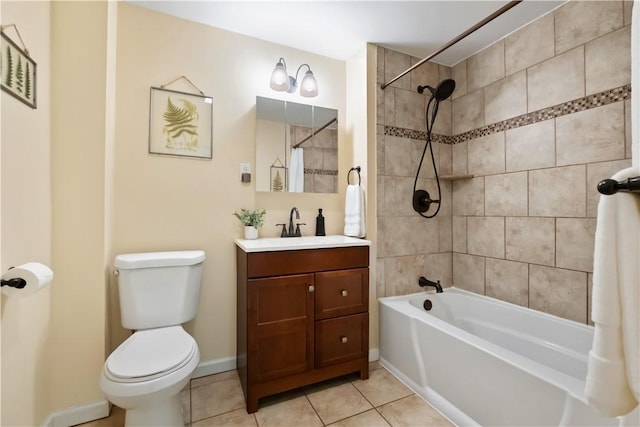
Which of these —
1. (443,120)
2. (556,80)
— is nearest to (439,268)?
(443,120)

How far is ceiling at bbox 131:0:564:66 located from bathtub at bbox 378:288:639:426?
1960mm

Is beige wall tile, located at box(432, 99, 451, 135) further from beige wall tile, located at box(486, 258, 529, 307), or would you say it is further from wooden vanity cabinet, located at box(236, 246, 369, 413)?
wooden vanity cabinet, located at box(236, 246, 369, 413)

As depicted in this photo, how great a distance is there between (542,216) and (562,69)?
3.03ft

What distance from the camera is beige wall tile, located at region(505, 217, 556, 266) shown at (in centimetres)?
177

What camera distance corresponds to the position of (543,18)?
1.80 meters

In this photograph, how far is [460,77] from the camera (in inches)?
93.3

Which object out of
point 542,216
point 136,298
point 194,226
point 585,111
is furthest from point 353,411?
point 585,111

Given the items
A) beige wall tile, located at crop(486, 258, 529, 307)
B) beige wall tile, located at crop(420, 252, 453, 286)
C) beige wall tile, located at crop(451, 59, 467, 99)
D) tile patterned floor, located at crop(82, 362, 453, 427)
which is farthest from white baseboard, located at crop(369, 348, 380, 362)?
beige wall tile, located at crop(451, 59, 467, 99)

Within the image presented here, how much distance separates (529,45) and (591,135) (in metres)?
0.78

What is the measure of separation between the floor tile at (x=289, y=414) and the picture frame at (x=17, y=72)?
186cm

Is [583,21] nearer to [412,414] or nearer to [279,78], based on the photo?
[279,78]

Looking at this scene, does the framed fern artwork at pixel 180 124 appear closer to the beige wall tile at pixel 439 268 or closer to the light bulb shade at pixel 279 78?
the light bulb shade at pixel 279 78

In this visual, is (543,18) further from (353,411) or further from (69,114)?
(69,114)

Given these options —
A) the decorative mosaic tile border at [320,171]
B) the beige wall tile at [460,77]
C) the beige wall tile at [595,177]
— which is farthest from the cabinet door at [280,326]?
the beige wall tile at [460,77]
